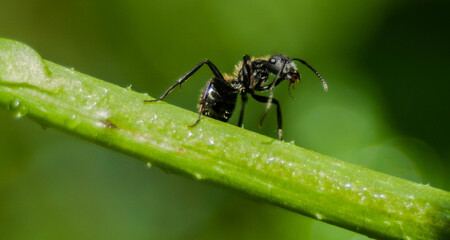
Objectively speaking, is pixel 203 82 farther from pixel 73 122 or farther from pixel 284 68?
pixel 73 122

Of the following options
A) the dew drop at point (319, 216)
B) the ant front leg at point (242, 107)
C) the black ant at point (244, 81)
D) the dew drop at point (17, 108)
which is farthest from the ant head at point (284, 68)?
the dew drop at point (17, 108)

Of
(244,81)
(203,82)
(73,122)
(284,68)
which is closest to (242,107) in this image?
(244,81)

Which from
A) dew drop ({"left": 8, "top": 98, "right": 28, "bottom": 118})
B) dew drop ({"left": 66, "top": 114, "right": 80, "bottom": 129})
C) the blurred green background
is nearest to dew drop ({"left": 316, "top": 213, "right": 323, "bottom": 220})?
dew drop ({"left": 66, "top": 114, "right": 80, "bottom": 129})

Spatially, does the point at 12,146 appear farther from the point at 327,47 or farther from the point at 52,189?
the point at 327,47

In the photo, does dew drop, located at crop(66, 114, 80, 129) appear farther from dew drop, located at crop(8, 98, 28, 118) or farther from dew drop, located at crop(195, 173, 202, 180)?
dew drop, located at crop(195, 173, 202, 180)

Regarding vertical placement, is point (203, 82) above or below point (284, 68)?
above

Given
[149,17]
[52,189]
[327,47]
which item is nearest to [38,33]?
[149,17]

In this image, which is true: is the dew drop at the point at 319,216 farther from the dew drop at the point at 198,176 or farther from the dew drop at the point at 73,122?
the dew drop at the point at 73,122
